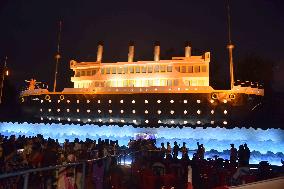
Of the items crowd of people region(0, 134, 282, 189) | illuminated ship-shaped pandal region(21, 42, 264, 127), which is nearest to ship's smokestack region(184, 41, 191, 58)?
illuminated ship-shaped pandal region(21, 42, 264, 127)

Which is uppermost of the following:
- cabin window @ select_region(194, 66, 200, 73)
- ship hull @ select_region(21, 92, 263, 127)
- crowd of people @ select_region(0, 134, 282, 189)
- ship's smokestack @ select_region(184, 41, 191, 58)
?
ship's smokestack @ select_region(184, 41, 191, 58)

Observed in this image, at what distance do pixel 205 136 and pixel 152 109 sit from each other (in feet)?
29.3

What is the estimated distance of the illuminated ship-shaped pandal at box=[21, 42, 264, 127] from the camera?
108 ft

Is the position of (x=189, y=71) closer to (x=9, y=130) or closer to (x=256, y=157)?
(x=256, y=157)

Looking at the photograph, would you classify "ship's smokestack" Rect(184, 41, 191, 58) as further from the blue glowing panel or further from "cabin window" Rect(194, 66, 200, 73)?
the blue glowing panel

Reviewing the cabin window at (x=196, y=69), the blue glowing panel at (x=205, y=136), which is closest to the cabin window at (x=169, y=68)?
the cabin window at (x=196, y=69)

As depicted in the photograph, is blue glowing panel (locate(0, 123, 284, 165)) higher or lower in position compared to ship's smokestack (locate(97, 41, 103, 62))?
lower

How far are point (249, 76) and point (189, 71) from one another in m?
22.2

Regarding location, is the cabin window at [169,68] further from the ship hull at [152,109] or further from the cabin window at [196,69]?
the ship hull at [152,109]

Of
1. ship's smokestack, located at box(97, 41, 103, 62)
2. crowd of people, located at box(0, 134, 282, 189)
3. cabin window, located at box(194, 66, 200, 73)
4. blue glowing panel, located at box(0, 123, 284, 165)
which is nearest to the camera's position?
crowd of people, located at box(0, 134, 282, 189)

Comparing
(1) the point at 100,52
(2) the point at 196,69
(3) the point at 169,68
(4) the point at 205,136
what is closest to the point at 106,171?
(4) the point at 205,136

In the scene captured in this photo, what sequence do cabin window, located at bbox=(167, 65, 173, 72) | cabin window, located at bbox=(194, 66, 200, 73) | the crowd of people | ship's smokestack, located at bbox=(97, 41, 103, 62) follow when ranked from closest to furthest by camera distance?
1. the crowd of people
2. cabin window, located at bbox=(194, 66, 200, 73)
3. cabin window, located at bbox=(167, 65, 173, 72)
4. ship's smokestack, located at bbox=(97, 41, 103, 62)

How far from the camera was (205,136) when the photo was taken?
27406 millimetres

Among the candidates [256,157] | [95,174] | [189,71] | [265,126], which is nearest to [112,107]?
[189,71]
